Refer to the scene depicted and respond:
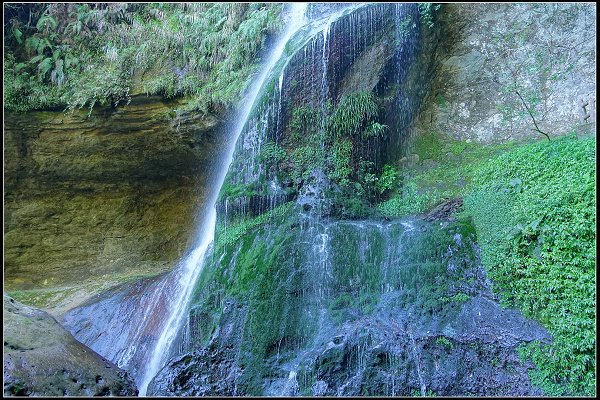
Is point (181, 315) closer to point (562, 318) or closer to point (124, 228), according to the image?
point (562, 318)

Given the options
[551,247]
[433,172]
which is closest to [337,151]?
[433,172]

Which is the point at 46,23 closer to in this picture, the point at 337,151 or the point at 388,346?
the point at 337,151

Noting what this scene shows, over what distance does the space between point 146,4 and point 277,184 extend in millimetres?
8257

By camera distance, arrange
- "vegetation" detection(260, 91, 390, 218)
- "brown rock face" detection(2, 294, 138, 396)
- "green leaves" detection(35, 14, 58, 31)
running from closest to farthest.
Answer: "brown rock face" detection(2, 294, 138, 396) < "vegetation" detection(260, 91, 390, 218) < "green leaves" detection(35, 14, 58, 31)

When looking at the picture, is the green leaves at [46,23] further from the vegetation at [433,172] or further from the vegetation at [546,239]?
the vegetation at [546,239]

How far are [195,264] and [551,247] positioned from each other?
6.45 meters

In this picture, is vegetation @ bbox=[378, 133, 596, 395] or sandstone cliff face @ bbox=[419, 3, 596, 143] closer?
vegetation @ bbox=[378, 133, 596, 395]

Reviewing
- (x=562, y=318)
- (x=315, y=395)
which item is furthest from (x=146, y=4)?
(x=562, y=318)

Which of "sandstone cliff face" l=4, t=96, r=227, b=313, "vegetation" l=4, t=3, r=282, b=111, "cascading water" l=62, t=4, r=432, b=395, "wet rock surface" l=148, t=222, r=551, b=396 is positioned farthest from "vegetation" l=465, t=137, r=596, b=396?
"sandstone cliff face" l=4, t=96, r=227, b=313

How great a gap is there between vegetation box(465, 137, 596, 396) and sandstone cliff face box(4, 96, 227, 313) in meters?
7.05

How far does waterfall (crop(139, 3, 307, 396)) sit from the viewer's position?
7.95 meters

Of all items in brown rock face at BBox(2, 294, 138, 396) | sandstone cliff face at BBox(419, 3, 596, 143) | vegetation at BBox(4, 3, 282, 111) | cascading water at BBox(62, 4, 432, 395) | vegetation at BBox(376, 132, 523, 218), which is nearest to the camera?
brown rock face at BBox(2, 294, 138, 396)

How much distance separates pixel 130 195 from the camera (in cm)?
1404

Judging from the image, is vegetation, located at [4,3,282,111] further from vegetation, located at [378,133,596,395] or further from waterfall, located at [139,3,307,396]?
vegetation, located at [378,133,596,395]
